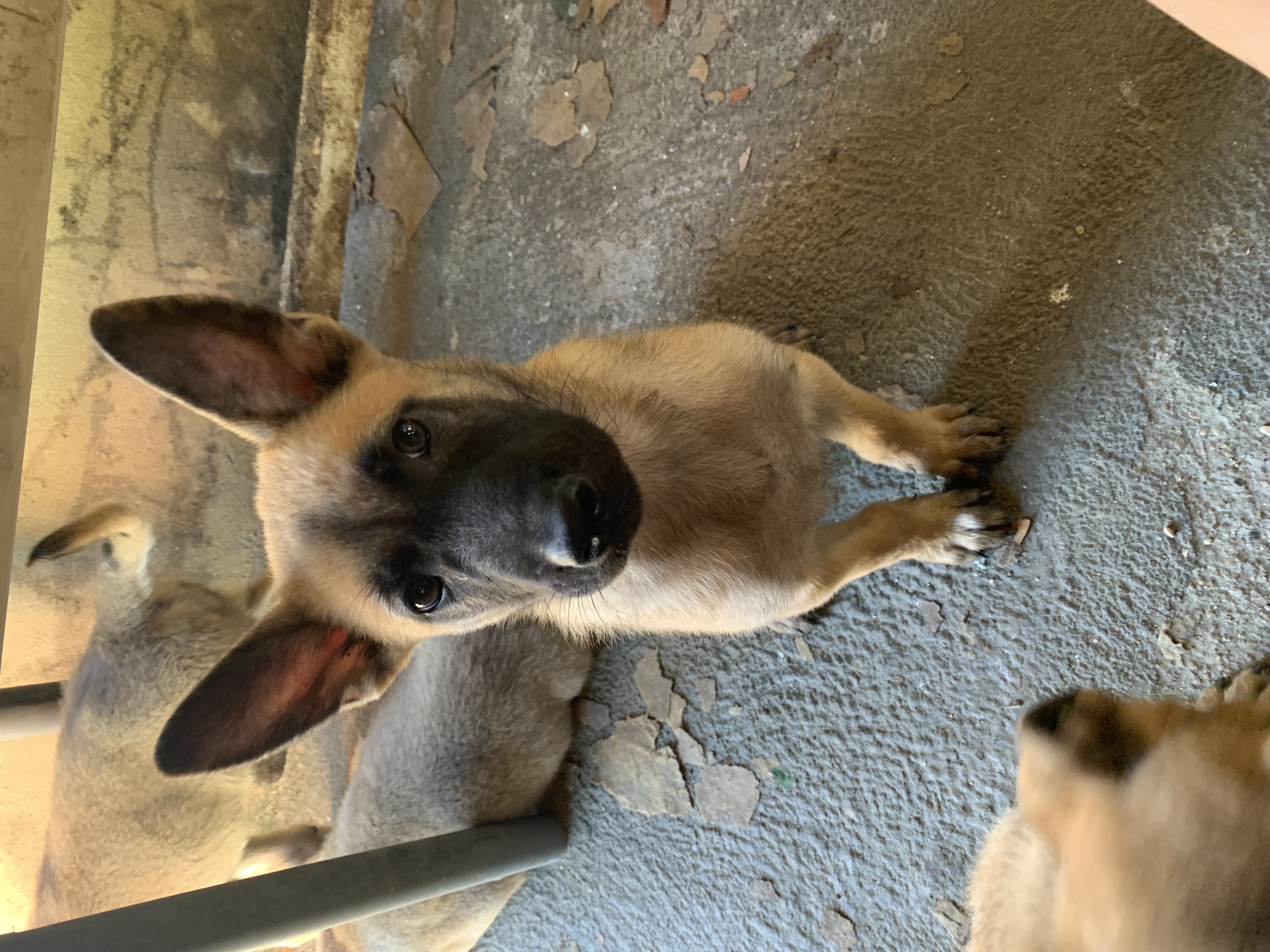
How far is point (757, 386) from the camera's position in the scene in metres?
2.24

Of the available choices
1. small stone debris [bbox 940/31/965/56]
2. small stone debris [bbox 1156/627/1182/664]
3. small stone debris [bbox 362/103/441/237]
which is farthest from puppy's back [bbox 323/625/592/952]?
small stone debris [bbox 940/31/965/56]

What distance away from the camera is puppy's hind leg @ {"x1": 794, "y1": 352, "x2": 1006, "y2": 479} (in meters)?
2.30

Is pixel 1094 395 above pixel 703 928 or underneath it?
above

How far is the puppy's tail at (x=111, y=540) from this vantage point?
326 centimetres

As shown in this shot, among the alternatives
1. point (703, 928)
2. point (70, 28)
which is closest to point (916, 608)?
point (703, 928)

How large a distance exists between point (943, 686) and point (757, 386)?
1.20 metres

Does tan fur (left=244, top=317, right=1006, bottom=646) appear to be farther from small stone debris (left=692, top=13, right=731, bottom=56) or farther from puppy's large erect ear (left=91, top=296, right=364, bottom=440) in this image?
small stone debris (left=692, top=13, right=731, bottom=56)

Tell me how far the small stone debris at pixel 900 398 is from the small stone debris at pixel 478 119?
236cm

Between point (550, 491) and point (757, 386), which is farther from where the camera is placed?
point (757, 386)

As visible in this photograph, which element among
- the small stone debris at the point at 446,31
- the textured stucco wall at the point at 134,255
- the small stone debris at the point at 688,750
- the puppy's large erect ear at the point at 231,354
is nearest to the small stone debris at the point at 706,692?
the small stone debris at the point at 688,750

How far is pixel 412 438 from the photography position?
1.94 m

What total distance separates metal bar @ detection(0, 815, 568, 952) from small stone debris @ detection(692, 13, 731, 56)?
10.9 feet

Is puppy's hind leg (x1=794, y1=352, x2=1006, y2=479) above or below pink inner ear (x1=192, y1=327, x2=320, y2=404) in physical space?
above

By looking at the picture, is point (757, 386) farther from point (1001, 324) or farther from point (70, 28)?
point (70, 28)
